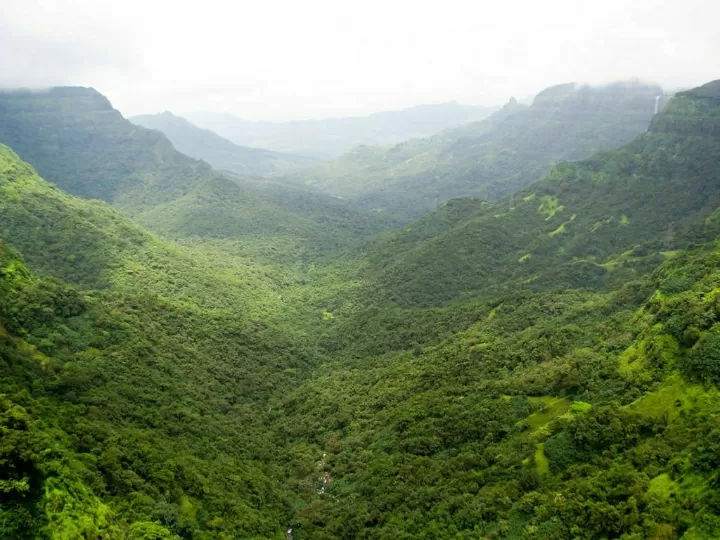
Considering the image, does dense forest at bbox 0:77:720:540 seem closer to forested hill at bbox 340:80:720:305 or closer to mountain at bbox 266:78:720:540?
mountain at bbox 266:78:720:540

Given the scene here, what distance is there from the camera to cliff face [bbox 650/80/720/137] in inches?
5512

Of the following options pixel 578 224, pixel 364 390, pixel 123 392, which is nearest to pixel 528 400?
pixel 364 390

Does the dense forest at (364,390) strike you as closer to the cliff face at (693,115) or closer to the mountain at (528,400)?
the mountain at (528,400)

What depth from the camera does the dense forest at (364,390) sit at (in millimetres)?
35344

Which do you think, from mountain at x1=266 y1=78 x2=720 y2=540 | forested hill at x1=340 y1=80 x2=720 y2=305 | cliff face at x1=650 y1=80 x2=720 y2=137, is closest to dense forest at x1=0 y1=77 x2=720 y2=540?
mountain at x1=266 y1=78 x2=720 y2=540

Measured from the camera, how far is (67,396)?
4769 cm

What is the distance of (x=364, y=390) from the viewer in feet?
235

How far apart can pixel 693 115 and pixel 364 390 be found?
13137cm

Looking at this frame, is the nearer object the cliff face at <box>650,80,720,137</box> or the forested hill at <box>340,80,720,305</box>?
the forested hill at <box>340,80,720,305</box>

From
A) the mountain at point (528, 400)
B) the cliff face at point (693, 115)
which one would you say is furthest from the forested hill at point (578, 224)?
the mountain at point (528, 400)

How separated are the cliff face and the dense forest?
1060 inches

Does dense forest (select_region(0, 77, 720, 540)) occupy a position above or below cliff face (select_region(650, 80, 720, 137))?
below

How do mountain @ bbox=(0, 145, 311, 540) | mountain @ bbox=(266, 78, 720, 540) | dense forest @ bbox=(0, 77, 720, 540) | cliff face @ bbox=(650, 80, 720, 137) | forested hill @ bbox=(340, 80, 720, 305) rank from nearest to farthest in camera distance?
mountain @ bbox=(0, 145, 311, 540) → dense forest @ bbox=(0, 77, 720, 540) → mountain @ bbox=(266, 78, 720, 540) → forested hill @ bbox=(340, 80, 720, 305) → cliff face @ bbox=(650, 80, 720, 137)

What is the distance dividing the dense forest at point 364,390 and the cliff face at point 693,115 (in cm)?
2694
